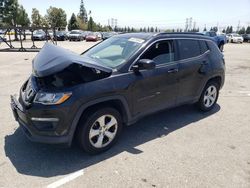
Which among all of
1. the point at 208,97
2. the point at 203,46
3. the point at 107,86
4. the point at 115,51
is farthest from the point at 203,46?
the point at 107,86

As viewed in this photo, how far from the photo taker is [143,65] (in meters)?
3.52

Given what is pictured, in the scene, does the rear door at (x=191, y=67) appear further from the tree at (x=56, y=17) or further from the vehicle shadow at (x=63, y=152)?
the tree at (x=56, y=17)

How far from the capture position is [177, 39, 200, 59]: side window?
14.4ft

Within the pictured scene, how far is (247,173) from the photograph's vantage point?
3064 millimetres

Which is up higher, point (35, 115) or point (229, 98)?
point (35, 115)

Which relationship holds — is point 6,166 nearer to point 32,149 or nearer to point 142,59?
point 32,149

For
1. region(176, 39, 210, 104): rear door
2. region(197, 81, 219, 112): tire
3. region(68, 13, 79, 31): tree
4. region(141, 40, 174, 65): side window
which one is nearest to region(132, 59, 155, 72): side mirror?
region(141, 40, 174, 65): side window

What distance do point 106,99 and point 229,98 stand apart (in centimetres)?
432

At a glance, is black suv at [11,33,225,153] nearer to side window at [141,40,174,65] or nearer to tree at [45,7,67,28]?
side window at [141,40,174,65]

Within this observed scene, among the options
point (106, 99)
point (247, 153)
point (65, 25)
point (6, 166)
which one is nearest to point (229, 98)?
point (247, 153)

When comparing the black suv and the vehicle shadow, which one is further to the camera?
the vehicle shadow

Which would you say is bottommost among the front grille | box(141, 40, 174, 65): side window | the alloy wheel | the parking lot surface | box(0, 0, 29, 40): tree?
the parking lot surface

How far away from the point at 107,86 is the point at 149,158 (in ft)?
3.94

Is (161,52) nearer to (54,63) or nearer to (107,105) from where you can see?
→ (107,105)
